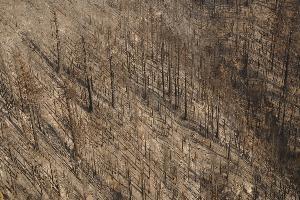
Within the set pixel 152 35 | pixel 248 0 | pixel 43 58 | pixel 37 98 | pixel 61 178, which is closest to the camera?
→ pixel 61 178

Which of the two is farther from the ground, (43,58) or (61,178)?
(43,58)

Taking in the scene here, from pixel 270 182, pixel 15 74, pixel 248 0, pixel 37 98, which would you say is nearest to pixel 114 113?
pixel 37 98

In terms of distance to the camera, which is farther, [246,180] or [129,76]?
[129,76]

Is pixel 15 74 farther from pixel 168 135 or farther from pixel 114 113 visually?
pixel 168 135

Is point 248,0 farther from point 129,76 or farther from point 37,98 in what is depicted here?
point 37,98

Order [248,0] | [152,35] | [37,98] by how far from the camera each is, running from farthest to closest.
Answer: [248,0]
[152,35]
[37,98]

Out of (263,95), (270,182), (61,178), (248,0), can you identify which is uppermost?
(248,0)
